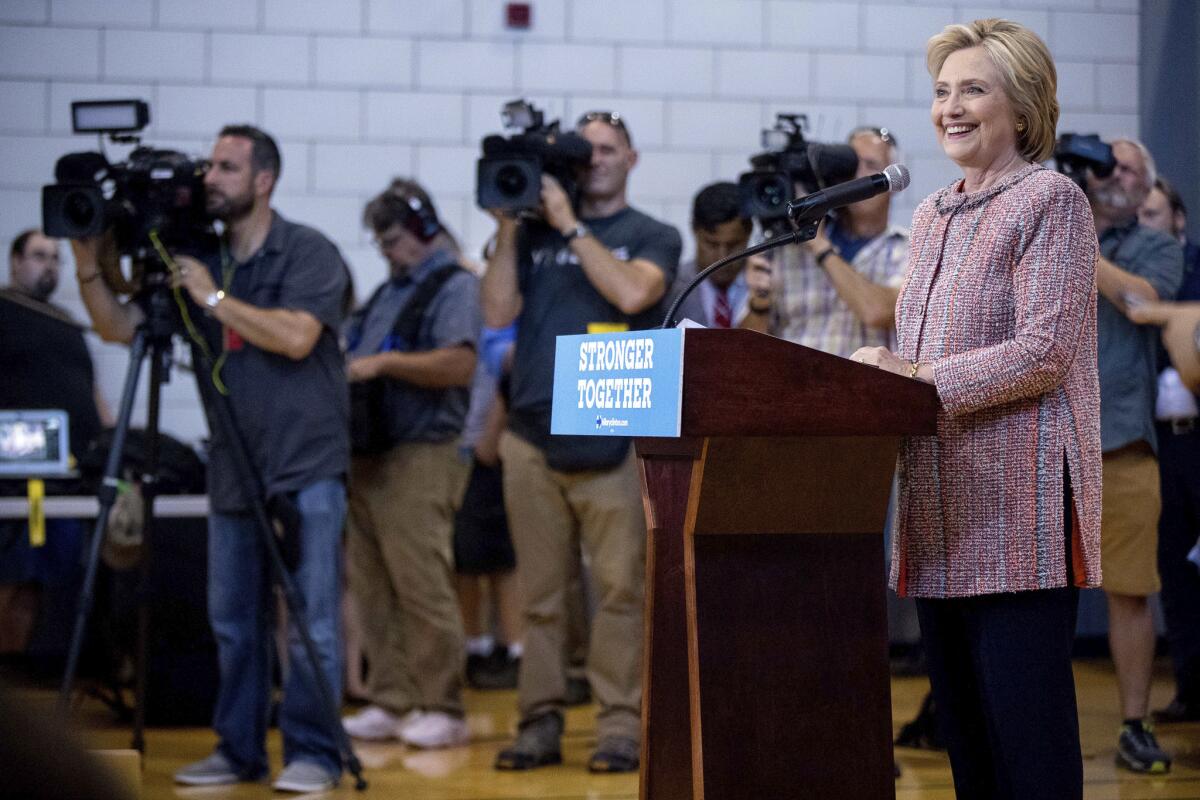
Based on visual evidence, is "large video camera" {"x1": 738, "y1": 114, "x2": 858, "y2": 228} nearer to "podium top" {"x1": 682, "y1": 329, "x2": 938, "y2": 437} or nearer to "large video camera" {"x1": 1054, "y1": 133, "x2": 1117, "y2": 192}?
"large video camera" {"x1": 1054, "y1": 133, "x2": 1117, "y2": 192}

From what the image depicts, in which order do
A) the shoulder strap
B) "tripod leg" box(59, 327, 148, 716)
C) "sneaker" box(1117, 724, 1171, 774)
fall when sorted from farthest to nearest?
1. the shoulder strap
2. "sneaker" box(1117, 724, 1171, 774)
3. "tripod leg" box(59, 327, 148, 716)

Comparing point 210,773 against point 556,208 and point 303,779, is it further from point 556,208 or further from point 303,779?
point 556,208

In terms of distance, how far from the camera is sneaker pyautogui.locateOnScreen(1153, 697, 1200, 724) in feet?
13.2

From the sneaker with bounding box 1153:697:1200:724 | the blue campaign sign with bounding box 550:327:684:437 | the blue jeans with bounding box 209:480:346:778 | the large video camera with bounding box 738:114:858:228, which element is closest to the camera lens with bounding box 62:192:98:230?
the blue jeans with bounding box 209:480:346:778

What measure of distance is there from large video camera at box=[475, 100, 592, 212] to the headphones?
646mm

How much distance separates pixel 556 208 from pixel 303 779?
144cm

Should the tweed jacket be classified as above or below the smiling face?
below

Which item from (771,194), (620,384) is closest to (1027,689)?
(620,384)

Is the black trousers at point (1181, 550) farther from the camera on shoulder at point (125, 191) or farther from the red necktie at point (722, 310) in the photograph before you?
the camera on shoulder at point (125, 191)

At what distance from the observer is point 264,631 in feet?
10.9

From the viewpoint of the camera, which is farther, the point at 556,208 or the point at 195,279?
the point at 556,208

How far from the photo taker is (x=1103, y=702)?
438 centimetres

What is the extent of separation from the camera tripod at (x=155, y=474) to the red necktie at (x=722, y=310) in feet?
4.55

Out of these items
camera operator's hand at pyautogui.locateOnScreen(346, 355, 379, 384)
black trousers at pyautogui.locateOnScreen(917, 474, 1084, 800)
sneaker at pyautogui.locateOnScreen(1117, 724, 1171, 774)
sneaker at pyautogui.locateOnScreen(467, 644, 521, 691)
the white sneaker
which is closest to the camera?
black trousers at pyautogui.locateOnScreen(917, 474, 1084, 800)
